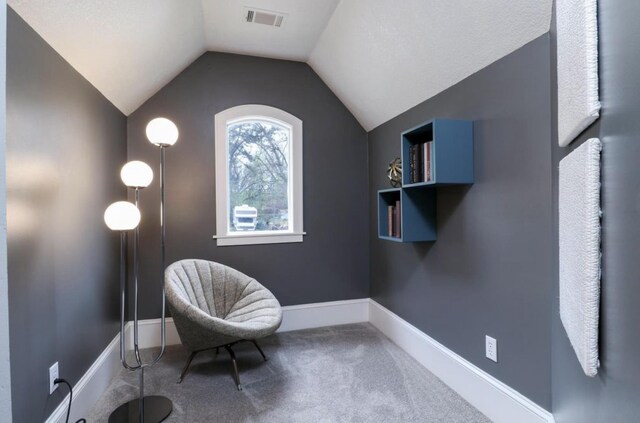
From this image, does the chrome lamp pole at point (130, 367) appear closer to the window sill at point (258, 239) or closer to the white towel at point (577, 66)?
the window sill at point (258, 239)

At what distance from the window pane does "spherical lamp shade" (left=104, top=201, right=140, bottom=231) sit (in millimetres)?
1434

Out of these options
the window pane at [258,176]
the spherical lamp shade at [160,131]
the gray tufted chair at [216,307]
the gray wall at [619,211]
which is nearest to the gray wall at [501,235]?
the gray wall at [619,211]

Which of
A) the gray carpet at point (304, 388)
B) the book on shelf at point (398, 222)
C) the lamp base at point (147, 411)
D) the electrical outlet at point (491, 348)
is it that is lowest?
the gray carpet at point (304, 388)

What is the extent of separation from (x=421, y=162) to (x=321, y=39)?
1.49 m

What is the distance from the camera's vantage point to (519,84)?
1.67 m

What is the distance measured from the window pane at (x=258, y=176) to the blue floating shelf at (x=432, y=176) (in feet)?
Result: 3.67

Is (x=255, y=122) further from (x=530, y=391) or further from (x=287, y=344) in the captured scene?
(x=530, y=391)

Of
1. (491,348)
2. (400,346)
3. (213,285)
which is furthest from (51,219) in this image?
(400,346)

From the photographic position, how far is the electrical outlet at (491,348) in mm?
1835

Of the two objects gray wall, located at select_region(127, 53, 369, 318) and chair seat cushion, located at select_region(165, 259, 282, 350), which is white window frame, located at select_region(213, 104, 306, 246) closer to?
gray wall, located at select_region(127, 53, 369, 318)

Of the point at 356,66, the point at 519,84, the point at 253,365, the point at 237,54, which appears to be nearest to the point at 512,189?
the point at 519,84

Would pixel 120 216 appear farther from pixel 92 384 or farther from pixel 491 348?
pixel 491 348

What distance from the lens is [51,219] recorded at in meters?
1.61

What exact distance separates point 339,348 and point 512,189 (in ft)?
6.16
